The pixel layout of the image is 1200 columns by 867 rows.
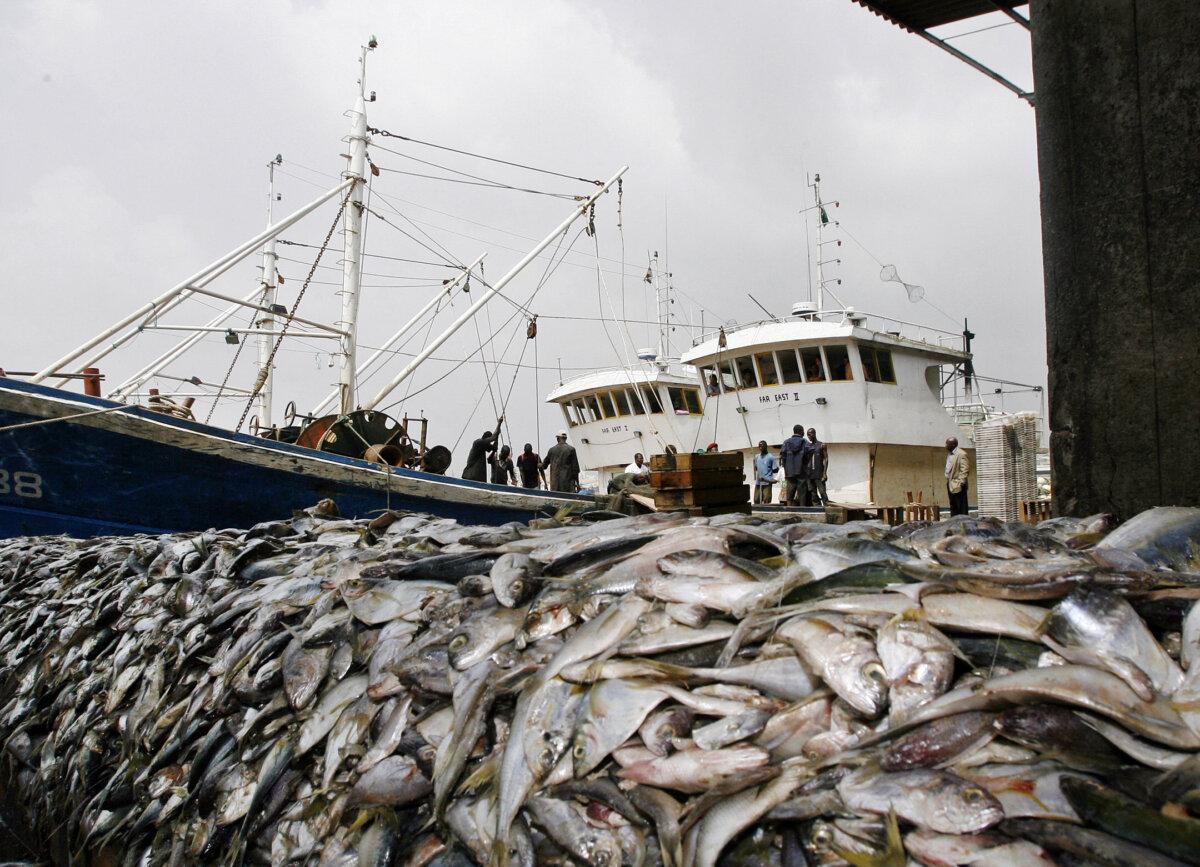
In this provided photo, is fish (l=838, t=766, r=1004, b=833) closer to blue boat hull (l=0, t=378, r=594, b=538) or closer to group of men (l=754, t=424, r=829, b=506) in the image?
blue boat hull (l=0, t=378, r=594, b=538)

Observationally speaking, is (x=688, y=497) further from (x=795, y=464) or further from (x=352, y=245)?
(x=352, y=245)

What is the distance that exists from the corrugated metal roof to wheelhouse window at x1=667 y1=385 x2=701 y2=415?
763 inches

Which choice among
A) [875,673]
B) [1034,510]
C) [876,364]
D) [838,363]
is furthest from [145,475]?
[876,364]

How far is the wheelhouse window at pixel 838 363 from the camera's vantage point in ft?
64.0

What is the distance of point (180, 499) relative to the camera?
1029 cm

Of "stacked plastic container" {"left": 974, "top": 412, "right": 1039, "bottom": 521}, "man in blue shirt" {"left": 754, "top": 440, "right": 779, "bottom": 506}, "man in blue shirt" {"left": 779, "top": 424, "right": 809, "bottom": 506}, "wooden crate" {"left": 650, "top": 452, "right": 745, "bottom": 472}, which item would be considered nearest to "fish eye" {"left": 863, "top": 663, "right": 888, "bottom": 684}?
"wooden crate" {"left": 650, "top": 452, "right": 745, "bottom": 472}

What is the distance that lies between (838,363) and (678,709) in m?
Result: 18.9

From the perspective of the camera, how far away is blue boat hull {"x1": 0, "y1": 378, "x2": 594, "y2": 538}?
31.3 feet

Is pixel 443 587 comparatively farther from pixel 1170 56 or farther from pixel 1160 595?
pixel 1170 56

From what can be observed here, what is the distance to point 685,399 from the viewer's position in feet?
83.8

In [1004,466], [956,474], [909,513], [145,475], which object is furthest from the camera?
[1004,466]

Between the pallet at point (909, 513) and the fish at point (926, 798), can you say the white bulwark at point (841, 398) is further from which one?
the fish at point (926, 798)

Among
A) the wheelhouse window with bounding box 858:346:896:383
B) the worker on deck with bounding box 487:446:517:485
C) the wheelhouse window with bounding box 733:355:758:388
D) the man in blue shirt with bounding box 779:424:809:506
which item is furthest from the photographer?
the wheelhouse window with bounding box 733:355:758:388

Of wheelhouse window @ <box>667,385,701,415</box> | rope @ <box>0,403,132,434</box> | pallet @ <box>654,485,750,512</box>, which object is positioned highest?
wheelhouse window @ <box>667,385,701,415</box>
